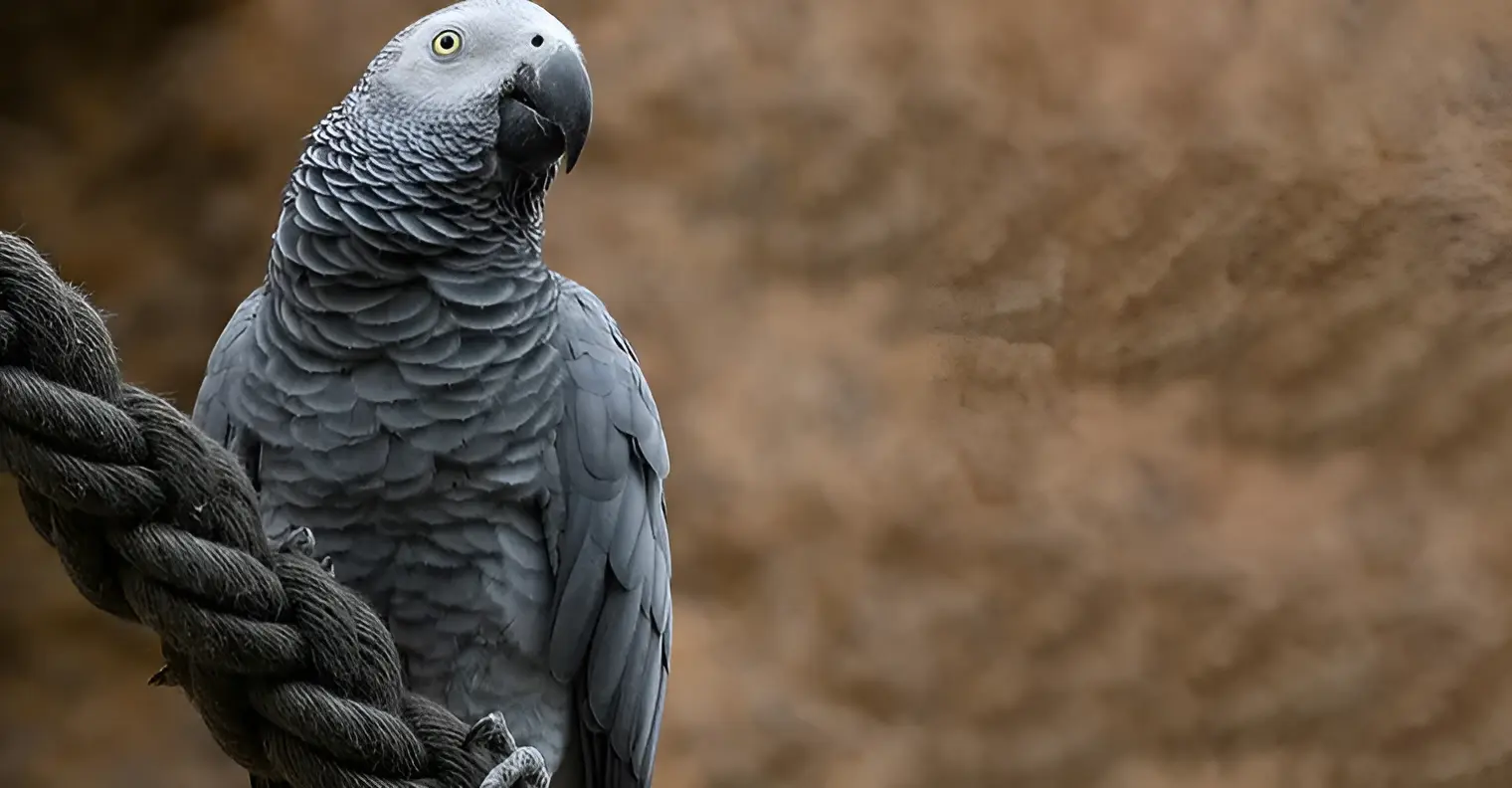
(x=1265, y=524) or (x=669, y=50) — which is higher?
(x=669, y=50)

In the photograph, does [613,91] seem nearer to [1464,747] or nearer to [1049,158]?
[1049,158]

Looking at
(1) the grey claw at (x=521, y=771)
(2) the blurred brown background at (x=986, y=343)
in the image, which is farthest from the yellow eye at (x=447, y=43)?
(2) the blurred brown background at (x=986, y=343)

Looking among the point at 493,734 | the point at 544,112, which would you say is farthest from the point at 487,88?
the point at 493,734

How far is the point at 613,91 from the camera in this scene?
3119mm

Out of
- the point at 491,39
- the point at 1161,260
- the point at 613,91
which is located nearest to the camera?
the point at 491,39

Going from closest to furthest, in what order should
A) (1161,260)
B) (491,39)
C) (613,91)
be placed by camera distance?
(491,39)
(613,91)
(1161,260)

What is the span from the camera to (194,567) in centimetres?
108

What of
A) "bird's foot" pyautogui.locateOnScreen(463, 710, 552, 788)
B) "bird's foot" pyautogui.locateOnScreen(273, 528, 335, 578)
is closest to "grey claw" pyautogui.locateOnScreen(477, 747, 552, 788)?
"bird's foot" pyautogui.locateOnScreen(463, 710, 552, 788)

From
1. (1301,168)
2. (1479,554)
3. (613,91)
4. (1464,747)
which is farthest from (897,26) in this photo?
(1464,747)

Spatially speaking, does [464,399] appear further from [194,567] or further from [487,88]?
[194,567]

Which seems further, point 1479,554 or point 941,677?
point 1479,554

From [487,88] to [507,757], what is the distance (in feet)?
2.82

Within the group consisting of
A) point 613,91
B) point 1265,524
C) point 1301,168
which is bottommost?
point 1265,524

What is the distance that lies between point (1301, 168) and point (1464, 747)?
1507mm
